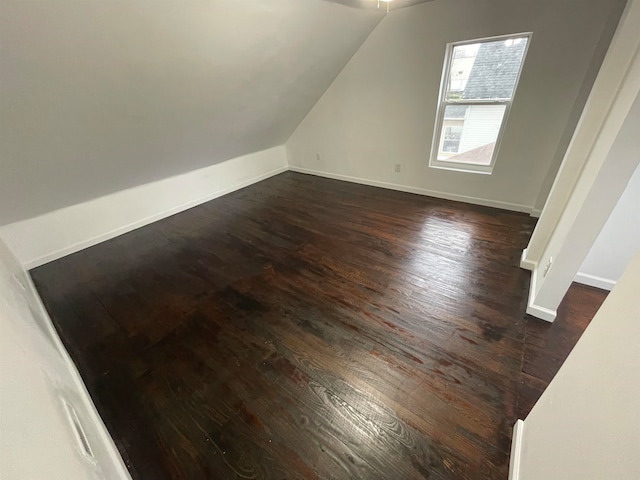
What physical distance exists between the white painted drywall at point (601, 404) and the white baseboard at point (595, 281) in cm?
156

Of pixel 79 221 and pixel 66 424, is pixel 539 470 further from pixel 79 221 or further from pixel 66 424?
pixel 79 221

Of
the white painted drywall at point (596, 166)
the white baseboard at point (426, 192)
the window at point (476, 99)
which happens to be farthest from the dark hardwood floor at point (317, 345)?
the window at point (476, 99)

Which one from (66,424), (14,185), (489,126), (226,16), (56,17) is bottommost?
(66,424)

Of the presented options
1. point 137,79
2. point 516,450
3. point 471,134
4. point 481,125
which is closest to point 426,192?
point 471,134

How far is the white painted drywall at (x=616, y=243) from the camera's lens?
1.60 m

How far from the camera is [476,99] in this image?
2783 millimetres

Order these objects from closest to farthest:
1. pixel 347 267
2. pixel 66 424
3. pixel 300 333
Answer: pixel 66 424, pixel 300 333, pixel 347 267

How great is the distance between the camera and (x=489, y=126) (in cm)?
281

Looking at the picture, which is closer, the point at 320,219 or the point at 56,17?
the point at 56,17

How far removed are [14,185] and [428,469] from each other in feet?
11.3

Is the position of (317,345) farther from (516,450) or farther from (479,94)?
(479,94)

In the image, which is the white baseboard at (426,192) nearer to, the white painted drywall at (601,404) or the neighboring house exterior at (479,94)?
the neighboring house exterior at (479,94)

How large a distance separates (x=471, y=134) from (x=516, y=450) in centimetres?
301

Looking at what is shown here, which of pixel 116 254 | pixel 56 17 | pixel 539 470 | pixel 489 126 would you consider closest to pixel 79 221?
pixel 116 254
